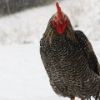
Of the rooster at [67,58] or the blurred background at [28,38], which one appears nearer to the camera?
the rooster at [67,58]

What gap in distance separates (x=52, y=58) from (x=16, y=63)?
5.05 metres

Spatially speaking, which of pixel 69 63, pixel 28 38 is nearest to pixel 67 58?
pixel 69 63

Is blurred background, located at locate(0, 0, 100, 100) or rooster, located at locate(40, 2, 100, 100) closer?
rooster, located at locate(40, 2, 100, 100)

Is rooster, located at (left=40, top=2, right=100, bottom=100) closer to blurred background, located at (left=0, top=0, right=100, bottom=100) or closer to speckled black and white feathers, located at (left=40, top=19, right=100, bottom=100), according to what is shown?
speckled black and white feathers, located at (left=40, top=19, right=100, bottom=100)

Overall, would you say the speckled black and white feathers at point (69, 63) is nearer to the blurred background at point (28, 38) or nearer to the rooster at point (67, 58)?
the rooster at point (67, 58)

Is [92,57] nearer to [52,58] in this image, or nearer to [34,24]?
[52,58]

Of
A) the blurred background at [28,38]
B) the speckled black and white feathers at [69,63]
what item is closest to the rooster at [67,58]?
the speckled black and white feathers at [69,63]

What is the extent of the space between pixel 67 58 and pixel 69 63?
8cm

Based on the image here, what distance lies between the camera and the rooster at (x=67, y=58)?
8000 mm

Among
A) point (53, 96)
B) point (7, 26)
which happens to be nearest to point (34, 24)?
point (7, 26)

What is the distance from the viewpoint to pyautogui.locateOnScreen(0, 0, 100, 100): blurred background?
10750 mm

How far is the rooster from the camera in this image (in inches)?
315

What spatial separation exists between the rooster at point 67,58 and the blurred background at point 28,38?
136cm

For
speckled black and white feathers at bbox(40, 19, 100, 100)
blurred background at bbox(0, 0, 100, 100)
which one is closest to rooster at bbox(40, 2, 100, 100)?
speckled black and white feathers at bbox(40, 19, 100, 100)
